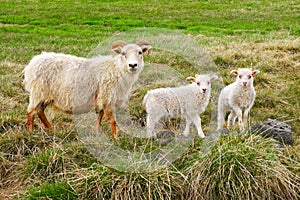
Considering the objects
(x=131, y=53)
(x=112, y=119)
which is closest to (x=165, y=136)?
(x=112, y=119)

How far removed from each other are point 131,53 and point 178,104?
3.62 feet

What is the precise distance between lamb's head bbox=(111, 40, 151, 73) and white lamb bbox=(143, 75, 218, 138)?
62 centimetres

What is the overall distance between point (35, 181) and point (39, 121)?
212cm

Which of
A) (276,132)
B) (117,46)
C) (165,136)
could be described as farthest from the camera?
(117,46)

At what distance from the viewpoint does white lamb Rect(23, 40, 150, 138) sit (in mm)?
6453

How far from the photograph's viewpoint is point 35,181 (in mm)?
5379

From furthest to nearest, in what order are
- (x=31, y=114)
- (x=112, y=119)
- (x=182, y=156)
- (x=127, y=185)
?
(x=31, y=114), (x=112, y=119), (x=182, y=156), (x=127, y=185)

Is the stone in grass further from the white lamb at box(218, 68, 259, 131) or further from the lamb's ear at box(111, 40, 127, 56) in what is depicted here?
the lamb's ear at box(111, 40, 127, 56)

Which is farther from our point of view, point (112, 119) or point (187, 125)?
point (187, 125)

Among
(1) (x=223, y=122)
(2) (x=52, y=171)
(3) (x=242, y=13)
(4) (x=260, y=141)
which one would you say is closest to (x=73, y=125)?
(2) (x=52, y=171)

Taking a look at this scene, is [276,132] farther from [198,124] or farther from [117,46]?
[117,46]

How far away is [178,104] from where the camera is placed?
6.72 metres

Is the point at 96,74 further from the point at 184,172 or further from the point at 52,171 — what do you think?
the point at 184,172

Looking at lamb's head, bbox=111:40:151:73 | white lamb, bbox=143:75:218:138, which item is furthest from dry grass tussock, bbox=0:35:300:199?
lamb's head, bbox=111:40:151:73
